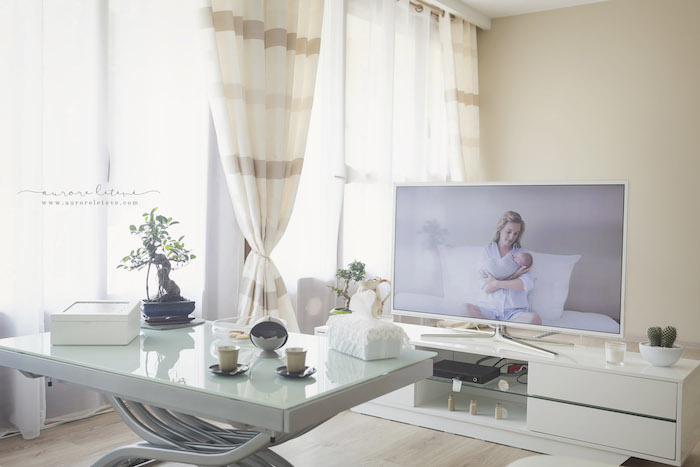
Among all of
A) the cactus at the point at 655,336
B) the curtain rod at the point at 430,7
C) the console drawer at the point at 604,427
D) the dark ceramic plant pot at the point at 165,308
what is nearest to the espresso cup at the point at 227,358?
the dark ceramic plant pot at the point at 165,308

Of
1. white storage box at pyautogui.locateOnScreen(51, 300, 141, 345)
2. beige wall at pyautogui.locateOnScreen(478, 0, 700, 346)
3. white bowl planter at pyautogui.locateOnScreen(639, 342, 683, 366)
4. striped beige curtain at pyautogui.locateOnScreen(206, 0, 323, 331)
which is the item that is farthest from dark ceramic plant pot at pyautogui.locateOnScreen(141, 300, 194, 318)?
beige wall at pyautogui.locateOnScreen(478, 0, 700, 346)

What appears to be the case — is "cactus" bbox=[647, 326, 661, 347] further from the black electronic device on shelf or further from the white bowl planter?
the black electronic device on shelf

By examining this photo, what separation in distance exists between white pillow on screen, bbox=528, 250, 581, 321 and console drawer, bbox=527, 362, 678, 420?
1.06ft

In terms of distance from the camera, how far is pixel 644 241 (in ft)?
17.8

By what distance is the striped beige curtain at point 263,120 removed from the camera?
135 inches

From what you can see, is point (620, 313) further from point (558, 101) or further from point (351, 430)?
point (558, 101)

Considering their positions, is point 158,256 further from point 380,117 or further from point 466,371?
point 380,117

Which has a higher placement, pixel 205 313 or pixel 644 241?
pixel 644 241

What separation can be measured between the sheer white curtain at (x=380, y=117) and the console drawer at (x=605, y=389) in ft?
7.06

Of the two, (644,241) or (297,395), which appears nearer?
(297,395)

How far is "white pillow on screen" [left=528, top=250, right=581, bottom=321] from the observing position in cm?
295

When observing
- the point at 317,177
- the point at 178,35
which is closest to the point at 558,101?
the point at 317,177

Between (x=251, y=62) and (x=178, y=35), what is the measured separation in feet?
1.32

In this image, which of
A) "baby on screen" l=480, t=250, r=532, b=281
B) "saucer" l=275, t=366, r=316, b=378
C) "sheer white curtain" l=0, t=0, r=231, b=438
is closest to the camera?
"saucer" l=275, t=366, r=316, b=378
